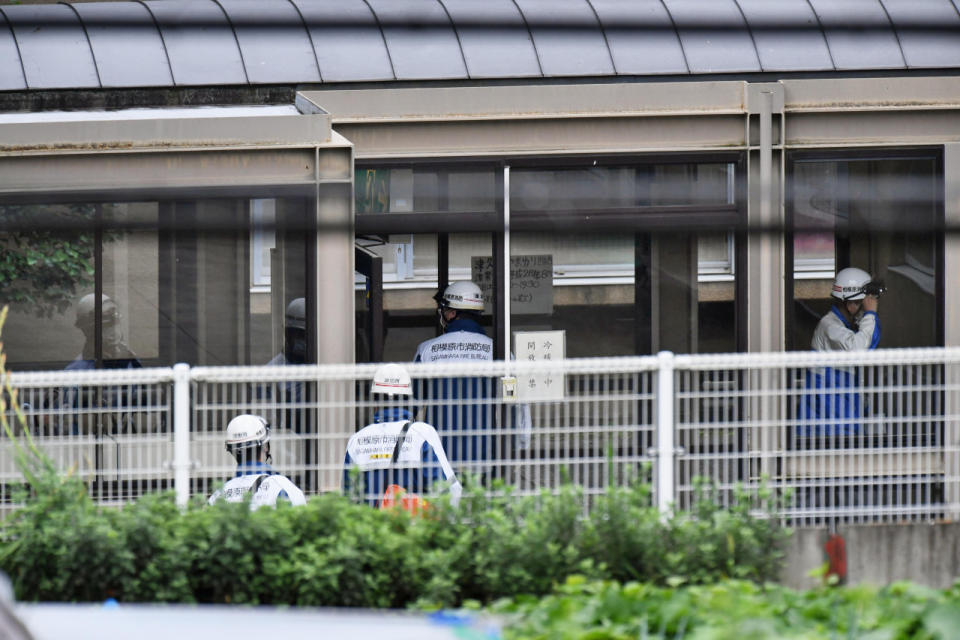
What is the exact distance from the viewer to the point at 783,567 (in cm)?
487

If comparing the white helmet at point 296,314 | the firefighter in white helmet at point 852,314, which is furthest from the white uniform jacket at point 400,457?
the firefighter in white helmet at point 852,314

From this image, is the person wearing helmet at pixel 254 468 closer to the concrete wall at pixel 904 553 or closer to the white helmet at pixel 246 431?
the white helmet at pixel 246 431

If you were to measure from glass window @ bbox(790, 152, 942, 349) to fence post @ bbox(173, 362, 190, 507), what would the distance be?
177 inches

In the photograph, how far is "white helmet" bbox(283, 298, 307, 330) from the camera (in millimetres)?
7809

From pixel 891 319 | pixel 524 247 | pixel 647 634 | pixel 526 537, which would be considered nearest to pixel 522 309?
pixel 524 247

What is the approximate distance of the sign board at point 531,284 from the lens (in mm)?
8195

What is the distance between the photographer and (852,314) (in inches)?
323

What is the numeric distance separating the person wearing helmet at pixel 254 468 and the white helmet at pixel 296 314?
A: 85.0 inches

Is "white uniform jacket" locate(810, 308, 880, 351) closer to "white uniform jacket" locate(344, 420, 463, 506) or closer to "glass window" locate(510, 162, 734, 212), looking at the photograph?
"glass window" locate(510, 162, 734, 212)

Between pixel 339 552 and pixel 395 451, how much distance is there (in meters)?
1.19

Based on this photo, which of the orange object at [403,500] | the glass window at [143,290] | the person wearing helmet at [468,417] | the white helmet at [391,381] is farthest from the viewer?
the glass window at [143,290]

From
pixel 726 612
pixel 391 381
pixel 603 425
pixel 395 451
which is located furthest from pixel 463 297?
pixel 726 612

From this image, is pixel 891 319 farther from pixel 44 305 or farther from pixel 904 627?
pixel 44 305

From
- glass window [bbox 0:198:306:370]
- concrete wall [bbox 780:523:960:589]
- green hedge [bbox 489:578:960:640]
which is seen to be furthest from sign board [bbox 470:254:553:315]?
green hedge [bbox 489:578:960:640]
